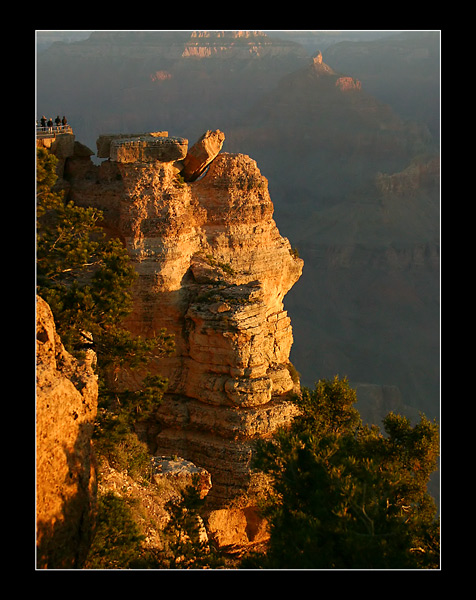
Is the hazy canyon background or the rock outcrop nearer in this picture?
the rock outcrop

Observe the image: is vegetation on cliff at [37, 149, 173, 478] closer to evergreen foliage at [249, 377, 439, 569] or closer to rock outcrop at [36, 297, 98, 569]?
rock outcrop at [36, 297, 98, 569]

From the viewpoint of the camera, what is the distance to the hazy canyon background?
9125 cm

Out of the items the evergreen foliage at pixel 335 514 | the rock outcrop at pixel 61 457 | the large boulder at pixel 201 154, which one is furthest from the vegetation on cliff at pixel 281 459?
the large boulder at pixel 201 154

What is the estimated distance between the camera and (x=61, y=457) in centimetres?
1502

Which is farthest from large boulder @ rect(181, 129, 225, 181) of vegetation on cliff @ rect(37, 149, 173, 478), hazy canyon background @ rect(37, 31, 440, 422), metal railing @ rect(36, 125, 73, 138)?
hazy canyon background @ rect(37, 31, 440, 422)

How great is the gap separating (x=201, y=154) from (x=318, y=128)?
289 feet

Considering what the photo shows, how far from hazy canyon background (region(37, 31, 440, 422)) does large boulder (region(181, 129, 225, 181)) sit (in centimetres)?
5525

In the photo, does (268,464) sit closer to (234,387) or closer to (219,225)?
(234,387)

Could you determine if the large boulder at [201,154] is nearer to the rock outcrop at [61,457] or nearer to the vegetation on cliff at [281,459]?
the vegetation on cliff at [281,459]

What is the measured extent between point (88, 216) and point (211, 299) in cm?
577

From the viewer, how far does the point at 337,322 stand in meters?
88.4

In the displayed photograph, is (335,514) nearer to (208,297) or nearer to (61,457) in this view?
(61,457)

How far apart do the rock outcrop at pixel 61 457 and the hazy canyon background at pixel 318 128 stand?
67733mm

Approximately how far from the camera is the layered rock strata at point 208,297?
997 inches
